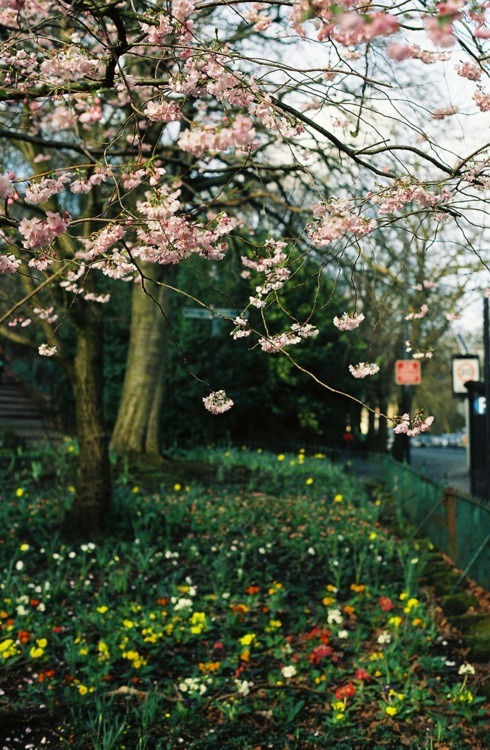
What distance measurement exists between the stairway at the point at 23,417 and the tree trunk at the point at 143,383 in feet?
5.57

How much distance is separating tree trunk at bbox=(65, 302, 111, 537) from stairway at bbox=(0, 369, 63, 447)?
4.84 meters

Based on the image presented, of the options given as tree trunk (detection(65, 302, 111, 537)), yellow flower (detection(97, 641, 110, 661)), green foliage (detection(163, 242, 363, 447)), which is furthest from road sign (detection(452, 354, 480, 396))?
yellow flower (detection(97, 641, 110, 661))

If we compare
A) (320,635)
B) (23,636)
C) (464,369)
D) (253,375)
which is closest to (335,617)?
(320,635)

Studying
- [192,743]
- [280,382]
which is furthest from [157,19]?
[280,382]

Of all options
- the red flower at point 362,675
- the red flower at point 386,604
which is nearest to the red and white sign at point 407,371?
the red flower at point 386,604

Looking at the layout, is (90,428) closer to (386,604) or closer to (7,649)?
(7,649)

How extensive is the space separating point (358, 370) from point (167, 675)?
2.48 m

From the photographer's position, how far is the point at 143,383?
41.3ft

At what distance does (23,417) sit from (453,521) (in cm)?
1193

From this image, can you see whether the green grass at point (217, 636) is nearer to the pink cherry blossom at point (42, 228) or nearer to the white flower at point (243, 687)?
the white flower at point (243, 687)

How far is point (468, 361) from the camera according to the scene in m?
15.4

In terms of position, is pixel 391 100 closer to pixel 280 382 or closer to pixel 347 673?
pixel 347 673

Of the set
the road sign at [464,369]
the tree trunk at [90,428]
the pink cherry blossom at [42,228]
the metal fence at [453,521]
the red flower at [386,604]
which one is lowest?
the red flower at [386,604]

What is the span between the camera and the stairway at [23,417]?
13180mm
